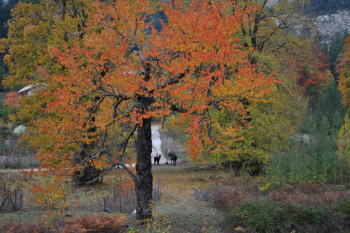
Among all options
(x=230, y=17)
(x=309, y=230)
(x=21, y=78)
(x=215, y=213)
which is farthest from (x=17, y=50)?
(x=309, y=230)

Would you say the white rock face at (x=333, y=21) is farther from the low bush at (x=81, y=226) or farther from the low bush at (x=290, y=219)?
the low bush at (x=81, y=226)

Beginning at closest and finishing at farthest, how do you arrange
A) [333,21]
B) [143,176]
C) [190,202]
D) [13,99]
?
[143,176], [190,202], [13,99], [333,21]

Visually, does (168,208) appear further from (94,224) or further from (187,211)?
(94,224)

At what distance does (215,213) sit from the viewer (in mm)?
9672

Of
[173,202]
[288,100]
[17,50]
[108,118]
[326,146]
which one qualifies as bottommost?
[173,202]

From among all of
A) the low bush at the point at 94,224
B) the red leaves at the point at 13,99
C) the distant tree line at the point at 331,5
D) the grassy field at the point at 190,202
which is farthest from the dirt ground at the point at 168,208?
the distant tree line at the point at 331,5

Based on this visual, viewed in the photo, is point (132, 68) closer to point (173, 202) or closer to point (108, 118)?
point (108, 118)

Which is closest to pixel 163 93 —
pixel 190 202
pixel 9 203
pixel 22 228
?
pixel 190 202

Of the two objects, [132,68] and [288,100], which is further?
[288,100]

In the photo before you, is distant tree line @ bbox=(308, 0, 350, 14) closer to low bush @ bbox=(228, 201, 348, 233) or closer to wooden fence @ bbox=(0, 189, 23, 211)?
low bush @ bbox=(228, 201, 348, 233)

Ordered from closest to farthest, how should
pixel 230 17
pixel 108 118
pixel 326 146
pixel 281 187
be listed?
pixel 108 118 < pixel 281 187 < pixel 326 146 < pixel 230 17

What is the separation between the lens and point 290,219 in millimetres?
7676

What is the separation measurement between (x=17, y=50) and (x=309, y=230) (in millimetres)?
14916

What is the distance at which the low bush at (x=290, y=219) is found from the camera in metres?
7.49
